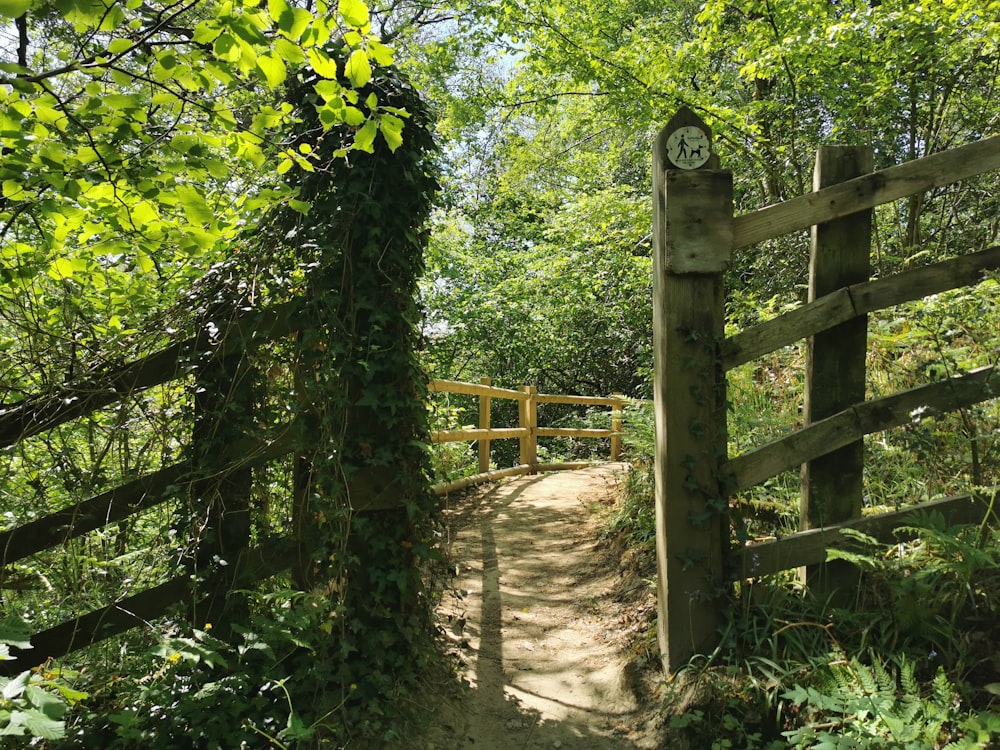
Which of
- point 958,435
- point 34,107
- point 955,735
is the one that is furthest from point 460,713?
point 34,107

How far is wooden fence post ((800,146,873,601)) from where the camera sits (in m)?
2.80

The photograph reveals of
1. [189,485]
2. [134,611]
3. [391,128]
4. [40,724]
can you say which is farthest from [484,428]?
[40,724]

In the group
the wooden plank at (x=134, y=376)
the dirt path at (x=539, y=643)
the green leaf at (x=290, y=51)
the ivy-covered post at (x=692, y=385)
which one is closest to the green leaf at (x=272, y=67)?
the green leaf at (x=290, y=51)

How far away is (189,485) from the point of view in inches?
117

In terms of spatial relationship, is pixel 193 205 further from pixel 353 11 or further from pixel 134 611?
pixel 134 611

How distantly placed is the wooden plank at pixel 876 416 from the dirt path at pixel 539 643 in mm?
1296

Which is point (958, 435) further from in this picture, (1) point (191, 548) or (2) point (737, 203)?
(2) point (737, 203)

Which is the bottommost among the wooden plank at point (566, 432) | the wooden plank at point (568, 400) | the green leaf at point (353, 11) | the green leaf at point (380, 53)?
the wooden plank at point (566, 432)

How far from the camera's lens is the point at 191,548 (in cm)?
299

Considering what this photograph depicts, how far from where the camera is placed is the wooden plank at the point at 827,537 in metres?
2.73

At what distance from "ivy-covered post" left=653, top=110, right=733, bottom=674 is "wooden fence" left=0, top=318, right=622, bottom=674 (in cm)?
129

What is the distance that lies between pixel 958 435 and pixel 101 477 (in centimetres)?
408

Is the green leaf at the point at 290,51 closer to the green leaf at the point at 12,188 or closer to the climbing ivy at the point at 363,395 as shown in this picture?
the climbing ivy at the point at 363,395

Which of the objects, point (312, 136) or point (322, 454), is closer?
point (322, 454)
